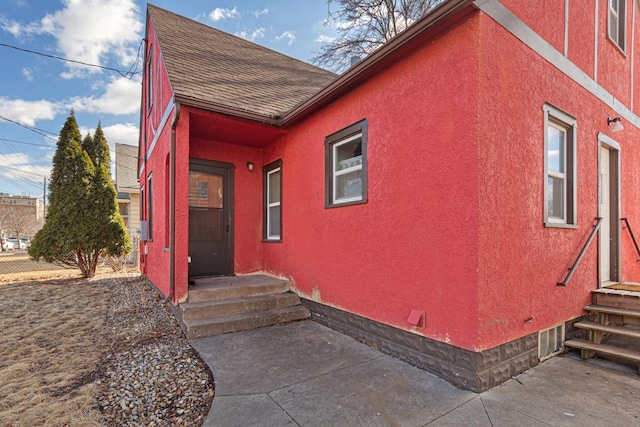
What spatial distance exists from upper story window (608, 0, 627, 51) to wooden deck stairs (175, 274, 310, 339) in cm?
732

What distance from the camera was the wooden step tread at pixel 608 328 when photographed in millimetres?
3369

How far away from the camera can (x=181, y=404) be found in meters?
2.61

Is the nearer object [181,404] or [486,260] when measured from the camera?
[181,404]

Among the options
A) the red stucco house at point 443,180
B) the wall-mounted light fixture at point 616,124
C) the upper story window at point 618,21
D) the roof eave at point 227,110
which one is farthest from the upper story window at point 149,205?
the upper story window at point 618,21

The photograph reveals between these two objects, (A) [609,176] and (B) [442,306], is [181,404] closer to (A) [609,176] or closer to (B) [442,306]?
(B) [442,306]

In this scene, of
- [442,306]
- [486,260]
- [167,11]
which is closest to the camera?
[486,260]

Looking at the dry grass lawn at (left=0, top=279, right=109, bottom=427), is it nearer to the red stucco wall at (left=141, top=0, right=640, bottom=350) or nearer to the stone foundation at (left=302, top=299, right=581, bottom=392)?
the red stucco wall at (left=141, top=0, right=640, bottom=350)

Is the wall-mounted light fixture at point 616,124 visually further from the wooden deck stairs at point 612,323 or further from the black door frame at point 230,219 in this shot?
the black door frame at point 230,219

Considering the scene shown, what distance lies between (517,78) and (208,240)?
568 centimetres

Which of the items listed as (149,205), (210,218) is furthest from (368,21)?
(149,205)

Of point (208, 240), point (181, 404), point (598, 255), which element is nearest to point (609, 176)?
point (598, 255)

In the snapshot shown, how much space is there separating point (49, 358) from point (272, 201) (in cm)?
421

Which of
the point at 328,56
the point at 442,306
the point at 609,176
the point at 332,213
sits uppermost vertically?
the point at 328,56

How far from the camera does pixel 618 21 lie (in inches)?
217
